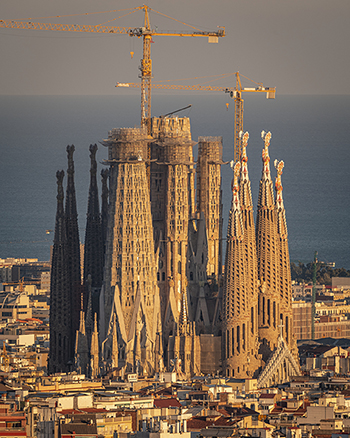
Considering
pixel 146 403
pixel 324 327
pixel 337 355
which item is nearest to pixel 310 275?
pixel 324 327

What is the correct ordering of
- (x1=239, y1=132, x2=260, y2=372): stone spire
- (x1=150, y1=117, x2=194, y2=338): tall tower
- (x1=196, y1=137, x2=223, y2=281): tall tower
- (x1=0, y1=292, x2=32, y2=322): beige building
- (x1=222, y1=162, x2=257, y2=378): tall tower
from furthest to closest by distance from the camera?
(x1=0, y1=292, x2=32, y2=322): beige building
(x1=196, y1=137, x2=223, y2=281): tall tower
(x1=150, y1=117, x2=194, y2=338): tall tower
(x1=239, y1=132, x2=260, y2=372): stone spire
(x1=222, y1=162, x2=257, y2=378): tall tower

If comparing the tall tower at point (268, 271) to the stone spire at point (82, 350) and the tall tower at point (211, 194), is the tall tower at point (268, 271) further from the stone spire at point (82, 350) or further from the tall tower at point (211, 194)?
the stone spire at point (82, 350)

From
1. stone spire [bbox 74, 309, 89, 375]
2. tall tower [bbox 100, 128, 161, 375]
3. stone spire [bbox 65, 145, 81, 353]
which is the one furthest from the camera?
stone spire [bbox 65, 145, 81, 353]

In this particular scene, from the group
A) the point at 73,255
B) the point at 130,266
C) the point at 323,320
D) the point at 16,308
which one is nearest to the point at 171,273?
the point at 130,266

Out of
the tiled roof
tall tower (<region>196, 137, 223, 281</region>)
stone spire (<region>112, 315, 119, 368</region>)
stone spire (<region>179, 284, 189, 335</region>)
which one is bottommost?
the tiled roof

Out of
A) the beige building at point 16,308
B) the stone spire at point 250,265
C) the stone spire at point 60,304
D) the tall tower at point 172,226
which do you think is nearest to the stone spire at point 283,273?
the stone spire at point 250,265

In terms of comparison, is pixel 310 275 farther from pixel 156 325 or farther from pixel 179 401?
pixel 179 401

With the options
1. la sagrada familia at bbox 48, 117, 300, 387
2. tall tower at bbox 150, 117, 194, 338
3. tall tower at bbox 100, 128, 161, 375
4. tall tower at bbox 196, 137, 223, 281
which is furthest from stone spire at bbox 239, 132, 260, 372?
tall tower at bbox 100, 128, 161, 375

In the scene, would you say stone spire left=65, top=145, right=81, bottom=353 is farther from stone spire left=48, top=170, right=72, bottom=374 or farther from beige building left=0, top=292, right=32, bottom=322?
beige building left=0, top=292, right=32, bottom=322

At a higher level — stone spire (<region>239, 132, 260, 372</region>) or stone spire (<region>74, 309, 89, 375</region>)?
stone spire (<region>239, 132, 260, 372</region>)
